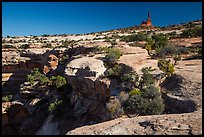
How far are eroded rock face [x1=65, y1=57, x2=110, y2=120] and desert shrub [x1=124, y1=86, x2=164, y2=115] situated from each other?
59.7 inches

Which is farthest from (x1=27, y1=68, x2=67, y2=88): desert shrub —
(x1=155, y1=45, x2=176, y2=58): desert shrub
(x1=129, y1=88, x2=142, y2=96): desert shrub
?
(x1=129, y1=88, x2=142, y2=96): desert shrub

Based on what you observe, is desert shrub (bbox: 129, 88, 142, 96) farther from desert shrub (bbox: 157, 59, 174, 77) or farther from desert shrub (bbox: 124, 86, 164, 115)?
desert shrub (bbox: 157, 59, 174, 77)

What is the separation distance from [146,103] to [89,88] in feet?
13.3

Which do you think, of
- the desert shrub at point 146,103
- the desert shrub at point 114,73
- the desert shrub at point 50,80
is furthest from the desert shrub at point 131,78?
the desert shrub at point 50,80

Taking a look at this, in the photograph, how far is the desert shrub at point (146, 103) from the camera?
9.77m

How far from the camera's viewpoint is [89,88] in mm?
13492

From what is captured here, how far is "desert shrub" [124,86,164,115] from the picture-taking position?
977 cm

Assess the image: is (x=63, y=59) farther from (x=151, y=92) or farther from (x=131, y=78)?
(x=151, y=92)

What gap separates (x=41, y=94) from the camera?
683 inches

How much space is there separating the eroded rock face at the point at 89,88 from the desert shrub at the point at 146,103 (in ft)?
4.97

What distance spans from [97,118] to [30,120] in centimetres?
571

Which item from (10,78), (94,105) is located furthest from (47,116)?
(10,78)

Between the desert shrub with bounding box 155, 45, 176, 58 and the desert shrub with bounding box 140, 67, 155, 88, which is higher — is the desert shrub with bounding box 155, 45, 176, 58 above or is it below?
above

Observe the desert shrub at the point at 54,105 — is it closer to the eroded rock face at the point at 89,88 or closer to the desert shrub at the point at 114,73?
the eroded rock face at the point at 89,88
